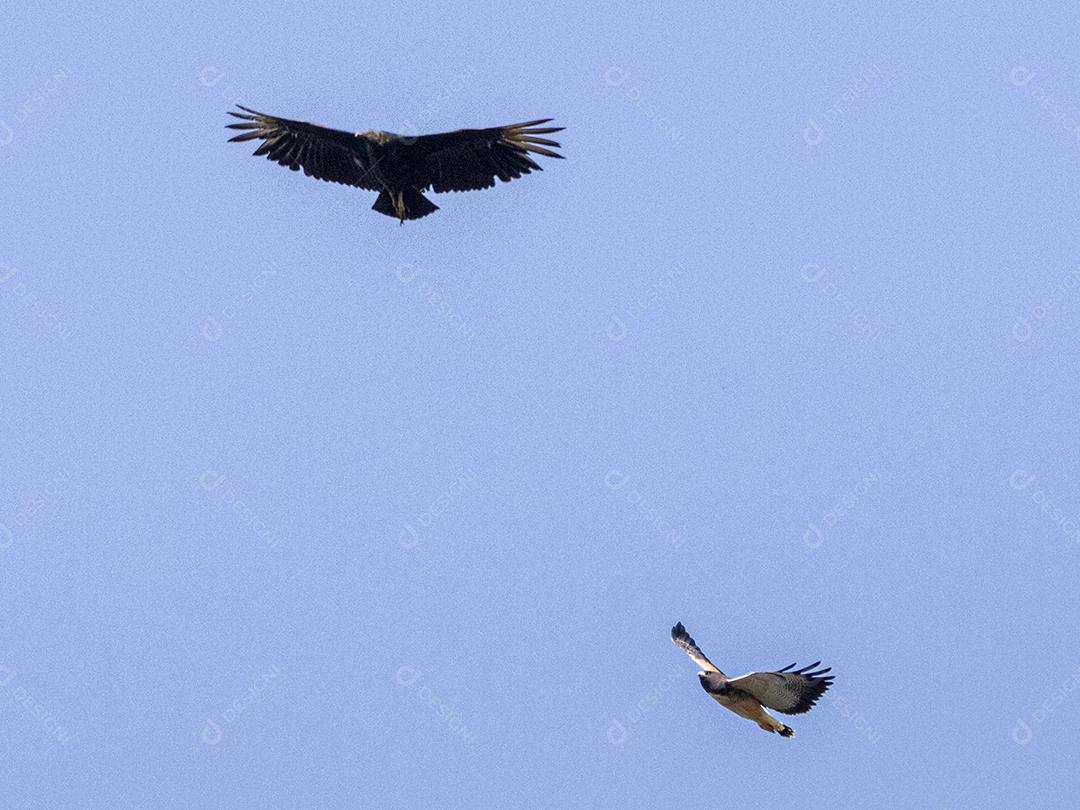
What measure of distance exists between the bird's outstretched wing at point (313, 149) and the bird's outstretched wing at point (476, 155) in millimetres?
899

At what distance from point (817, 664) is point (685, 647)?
451 centimetres

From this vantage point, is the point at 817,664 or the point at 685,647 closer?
the point at 817,664

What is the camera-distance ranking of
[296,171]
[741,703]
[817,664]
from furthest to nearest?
[296,171] → [741,703] → [817,664]

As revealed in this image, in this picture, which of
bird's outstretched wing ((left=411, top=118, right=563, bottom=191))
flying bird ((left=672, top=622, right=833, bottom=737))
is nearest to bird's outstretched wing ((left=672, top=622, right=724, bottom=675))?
flying bird ((left=672, top=622, right=833, bottom=737))

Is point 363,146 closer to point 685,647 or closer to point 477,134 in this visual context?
point 477,134

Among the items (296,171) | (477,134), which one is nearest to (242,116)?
(296,171)

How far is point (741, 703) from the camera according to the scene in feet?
83.9

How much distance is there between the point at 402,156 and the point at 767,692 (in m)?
9.75

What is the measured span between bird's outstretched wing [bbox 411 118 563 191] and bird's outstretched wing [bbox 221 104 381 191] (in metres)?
0.90

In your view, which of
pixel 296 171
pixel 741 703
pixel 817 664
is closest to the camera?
pixel 817 664

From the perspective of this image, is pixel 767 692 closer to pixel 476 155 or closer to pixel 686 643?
pixel 686 643

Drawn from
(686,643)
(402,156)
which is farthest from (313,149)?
(686,643)

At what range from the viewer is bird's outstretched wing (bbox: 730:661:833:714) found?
81.1 feet

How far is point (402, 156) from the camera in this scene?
1051 inches
